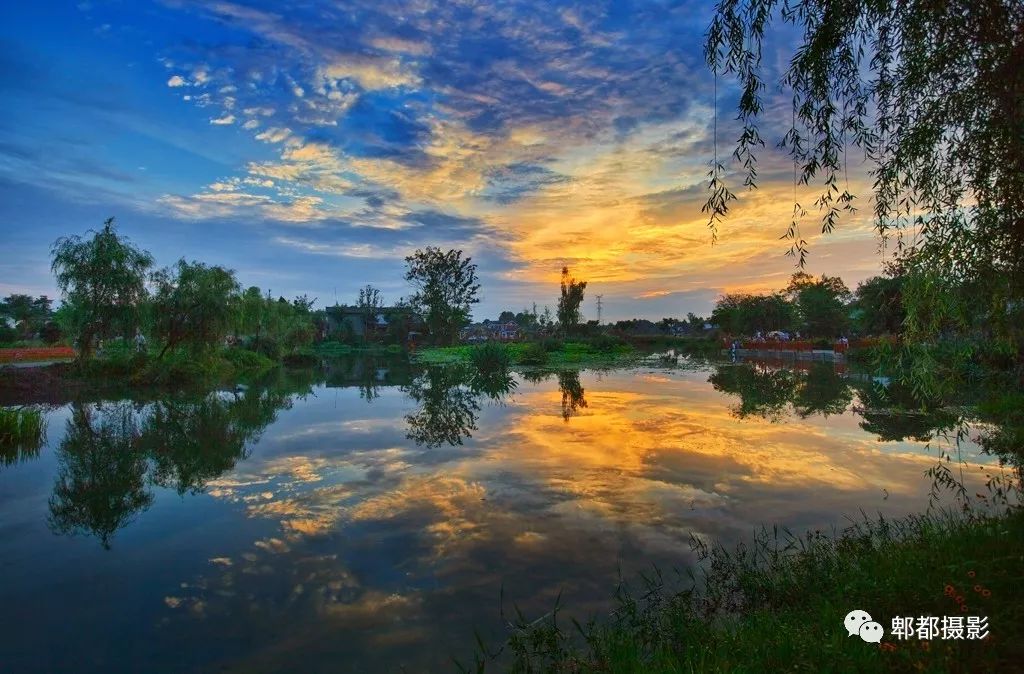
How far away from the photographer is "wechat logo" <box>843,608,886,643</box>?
3344 millimetres

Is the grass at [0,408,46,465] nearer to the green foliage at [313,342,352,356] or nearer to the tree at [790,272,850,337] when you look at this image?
the green foliage at [313,342,352,356]

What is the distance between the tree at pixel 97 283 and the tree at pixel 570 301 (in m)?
46.1

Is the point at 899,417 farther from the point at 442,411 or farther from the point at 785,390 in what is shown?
the point at 442,411

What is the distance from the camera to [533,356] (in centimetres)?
4316

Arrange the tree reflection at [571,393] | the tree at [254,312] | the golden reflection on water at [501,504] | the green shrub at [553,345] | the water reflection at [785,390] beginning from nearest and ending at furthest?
1. the golden reflection on water at [501,504]
2. the water reflection at [785,390]
3. the tree reflection at [571,393]
4. the tree at [254,312]
5. the green shrub at [553,345]

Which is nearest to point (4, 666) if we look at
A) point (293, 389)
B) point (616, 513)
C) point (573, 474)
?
point (616, 513)

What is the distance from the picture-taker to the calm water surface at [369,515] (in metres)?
4.64

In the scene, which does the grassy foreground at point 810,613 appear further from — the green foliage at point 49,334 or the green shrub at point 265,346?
the green foliage at point 49,334

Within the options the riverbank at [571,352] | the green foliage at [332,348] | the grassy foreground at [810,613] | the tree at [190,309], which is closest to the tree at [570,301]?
the riverbank at [571,352]

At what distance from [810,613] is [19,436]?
15392mm

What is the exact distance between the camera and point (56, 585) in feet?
18.3

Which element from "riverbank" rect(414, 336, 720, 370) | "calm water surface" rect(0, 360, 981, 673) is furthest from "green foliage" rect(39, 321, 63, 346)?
"calm water surface" rect(0, 360, 981, 673)

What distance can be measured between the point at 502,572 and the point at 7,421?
13.1 meters

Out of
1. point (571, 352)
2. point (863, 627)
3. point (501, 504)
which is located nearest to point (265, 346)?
point (571, 352)
